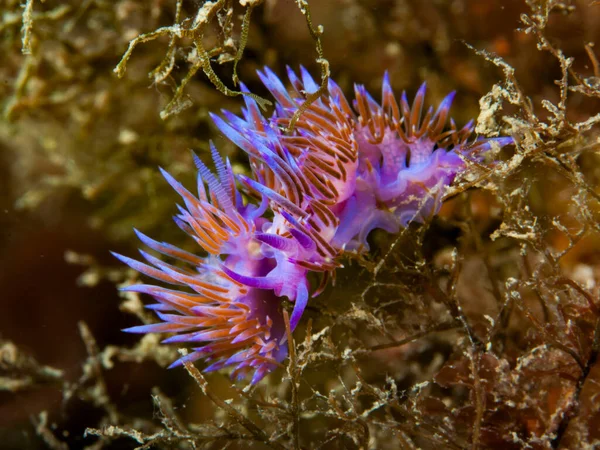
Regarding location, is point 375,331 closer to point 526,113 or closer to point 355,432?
point 355,432

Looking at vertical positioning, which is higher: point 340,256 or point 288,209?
point 288,209

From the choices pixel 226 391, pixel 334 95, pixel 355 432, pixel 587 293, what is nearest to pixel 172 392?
pixel 226 391

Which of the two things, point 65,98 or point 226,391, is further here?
point 65,98

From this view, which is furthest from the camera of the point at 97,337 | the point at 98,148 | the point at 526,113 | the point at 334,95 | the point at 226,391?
the point at 98,148
